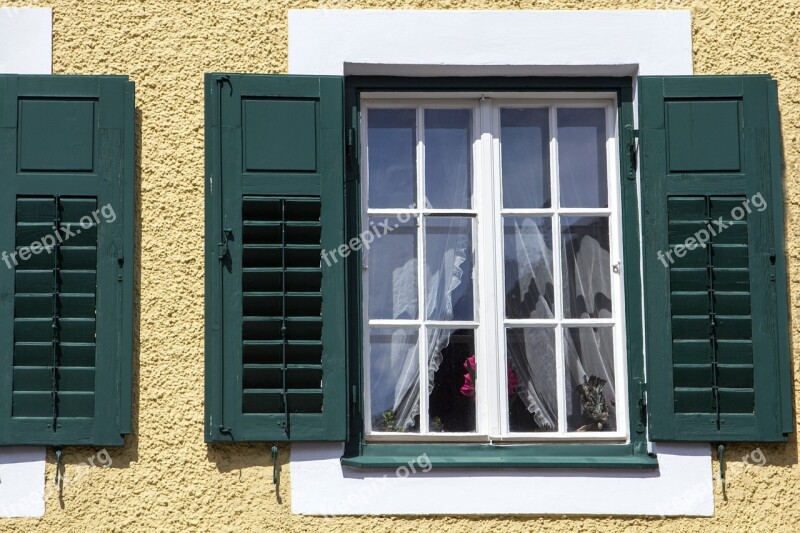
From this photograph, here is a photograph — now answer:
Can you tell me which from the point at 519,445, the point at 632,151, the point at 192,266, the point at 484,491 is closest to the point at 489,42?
the point at 632,151

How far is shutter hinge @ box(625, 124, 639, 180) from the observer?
5.55 m

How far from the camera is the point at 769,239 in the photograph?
5434 mm

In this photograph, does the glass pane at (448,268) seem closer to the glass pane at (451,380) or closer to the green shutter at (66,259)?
the glass pane at (451,380)

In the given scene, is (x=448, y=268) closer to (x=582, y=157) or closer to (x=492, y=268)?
(x=492, y=268)

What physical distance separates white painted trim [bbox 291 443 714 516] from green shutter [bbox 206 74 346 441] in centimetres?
18

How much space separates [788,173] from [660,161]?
1.82 ft

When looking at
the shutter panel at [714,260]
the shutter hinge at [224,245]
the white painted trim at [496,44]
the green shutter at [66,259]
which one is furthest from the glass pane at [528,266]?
the green shutter at [66,259]

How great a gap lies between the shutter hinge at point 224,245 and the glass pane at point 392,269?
579 mm

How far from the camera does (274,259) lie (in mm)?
5371

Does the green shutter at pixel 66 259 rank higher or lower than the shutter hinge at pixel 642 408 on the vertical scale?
higher

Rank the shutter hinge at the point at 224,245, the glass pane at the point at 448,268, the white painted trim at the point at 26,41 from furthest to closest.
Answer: the glass pane at the point at 448,268 < the white painted trim at the point at 26,41 < the shutter hinge at the point at 224,245

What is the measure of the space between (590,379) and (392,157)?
1.27m

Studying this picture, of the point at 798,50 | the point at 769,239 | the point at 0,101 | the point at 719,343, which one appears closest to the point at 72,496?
the point at 0,101

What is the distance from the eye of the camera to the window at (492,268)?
5.51 metres
